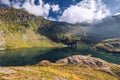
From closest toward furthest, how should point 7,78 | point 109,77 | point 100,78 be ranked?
point 7,78
point 100,78
point 109,77

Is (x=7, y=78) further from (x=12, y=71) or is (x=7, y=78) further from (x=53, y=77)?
(x=53, y=77)

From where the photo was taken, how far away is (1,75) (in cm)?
5412

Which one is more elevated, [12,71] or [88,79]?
[12,71]

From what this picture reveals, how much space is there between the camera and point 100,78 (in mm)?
74812

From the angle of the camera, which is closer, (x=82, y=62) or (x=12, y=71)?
(x=12, y=71)

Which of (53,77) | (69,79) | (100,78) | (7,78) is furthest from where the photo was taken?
(100,78)

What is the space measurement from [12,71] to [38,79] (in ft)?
28.8

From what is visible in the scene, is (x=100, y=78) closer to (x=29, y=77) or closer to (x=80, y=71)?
(x=80, y=71)

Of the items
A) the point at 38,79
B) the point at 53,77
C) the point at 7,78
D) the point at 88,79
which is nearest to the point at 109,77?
the point at 88,79

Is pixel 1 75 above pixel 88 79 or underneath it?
above

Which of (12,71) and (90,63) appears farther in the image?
(90,63)

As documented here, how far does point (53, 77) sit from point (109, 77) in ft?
102

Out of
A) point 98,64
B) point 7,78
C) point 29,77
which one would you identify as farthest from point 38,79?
point 98,64

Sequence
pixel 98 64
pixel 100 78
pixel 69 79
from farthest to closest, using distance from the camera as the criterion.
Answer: pixel 98 64
pixel 100 78
pixel 69 79
